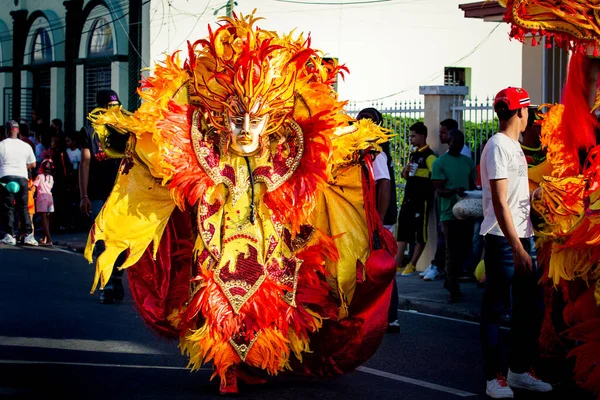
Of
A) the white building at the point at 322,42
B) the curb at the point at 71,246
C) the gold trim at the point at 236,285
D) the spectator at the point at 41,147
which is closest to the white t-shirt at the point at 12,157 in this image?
the curb at the point at 71,246

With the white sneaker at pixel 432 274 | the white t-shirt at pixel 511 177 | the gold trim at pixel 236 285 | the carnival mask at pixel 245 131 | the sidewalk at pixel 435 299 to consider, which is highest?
the carnival mask at pixel 245 131

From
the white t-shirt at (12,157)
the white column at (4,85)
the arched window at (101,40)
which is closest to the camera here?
the white t-shirt at (12,157)

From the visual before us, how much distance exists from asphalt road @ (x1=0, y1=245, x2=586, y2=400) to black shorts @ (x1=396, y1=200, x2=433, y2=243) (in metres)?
2.50

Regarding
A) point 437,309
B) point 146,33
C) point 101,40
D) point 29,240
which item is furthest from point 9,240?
point 101,40

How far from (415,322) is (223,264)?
344cm

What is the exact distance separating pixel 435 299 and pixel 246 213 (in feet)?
14.4

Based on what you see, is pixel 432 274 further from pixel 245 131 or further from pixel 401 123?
pixel 245 131

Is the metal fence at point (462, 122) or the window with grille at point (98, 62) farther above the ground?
the window with grille at point (98, 62)

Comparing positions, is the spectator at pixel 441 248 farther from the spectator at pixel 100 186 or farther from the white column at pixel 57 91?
the white column at pixel 57 91

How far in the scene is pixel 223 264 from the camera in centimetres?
588

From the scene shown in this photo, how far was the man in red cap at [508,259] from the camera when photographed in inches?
228

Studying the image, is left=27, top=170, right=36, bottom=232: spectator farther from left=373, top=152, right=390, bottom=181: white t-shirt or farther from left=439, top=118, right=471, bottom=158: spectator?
left=373, top=152, right=390, bottom=181: white t-shirt

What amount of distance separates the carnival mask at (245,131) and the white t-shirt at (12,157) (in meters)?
9.15

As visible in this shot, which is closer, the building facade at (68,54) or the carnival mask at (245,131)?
the carnival mask at (245,131)
